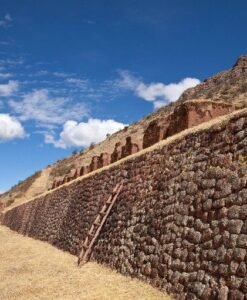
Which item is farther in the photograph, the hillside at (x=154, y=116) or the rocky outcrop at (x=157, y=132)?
the hillside at (x=154, y=116)

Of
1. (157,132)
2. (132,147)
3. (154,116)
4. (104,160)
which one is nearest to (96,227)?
(132,147)

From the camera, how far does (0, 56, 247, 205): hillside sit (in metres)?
55.8

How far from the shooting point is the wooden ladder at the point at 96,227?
15.8m

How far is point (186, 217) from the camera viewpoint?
10.4 meters

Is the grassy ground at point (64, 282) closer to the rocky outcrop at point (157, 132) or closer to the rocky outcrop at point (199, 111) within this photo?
the rocky outcrop at point (157, 132)

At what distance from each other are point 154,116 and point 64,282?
57.8 meters

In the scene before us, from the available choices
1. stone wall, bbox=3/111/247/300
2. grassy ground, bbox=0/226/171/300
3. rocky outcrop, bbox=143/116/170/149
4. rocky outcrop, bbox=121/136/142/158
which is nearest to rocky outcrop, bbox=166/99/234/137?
rocky outcrop, bbox=143/116/170/149

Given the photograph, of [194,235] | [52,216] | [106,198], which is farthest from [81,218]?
[194,235]

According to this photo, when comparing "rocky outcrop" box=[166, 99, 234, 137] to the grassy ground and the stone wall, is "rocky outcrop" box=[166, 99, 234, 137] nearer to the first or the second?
the stone wall

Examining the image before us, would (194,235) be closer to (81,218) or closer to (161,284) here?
(161,284)

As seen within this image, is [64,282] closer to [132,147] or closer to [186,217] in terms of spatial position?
[186,217]

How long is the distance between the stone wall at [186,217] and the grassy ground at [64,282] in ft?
1.47

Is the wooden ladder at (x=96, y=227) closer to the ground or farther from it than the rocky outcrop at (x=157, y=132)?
closer to the ground

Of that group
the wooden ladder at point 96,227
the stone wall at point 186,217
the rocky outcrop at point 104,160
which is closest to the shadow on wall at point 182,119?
the stone wall at point 186,217
